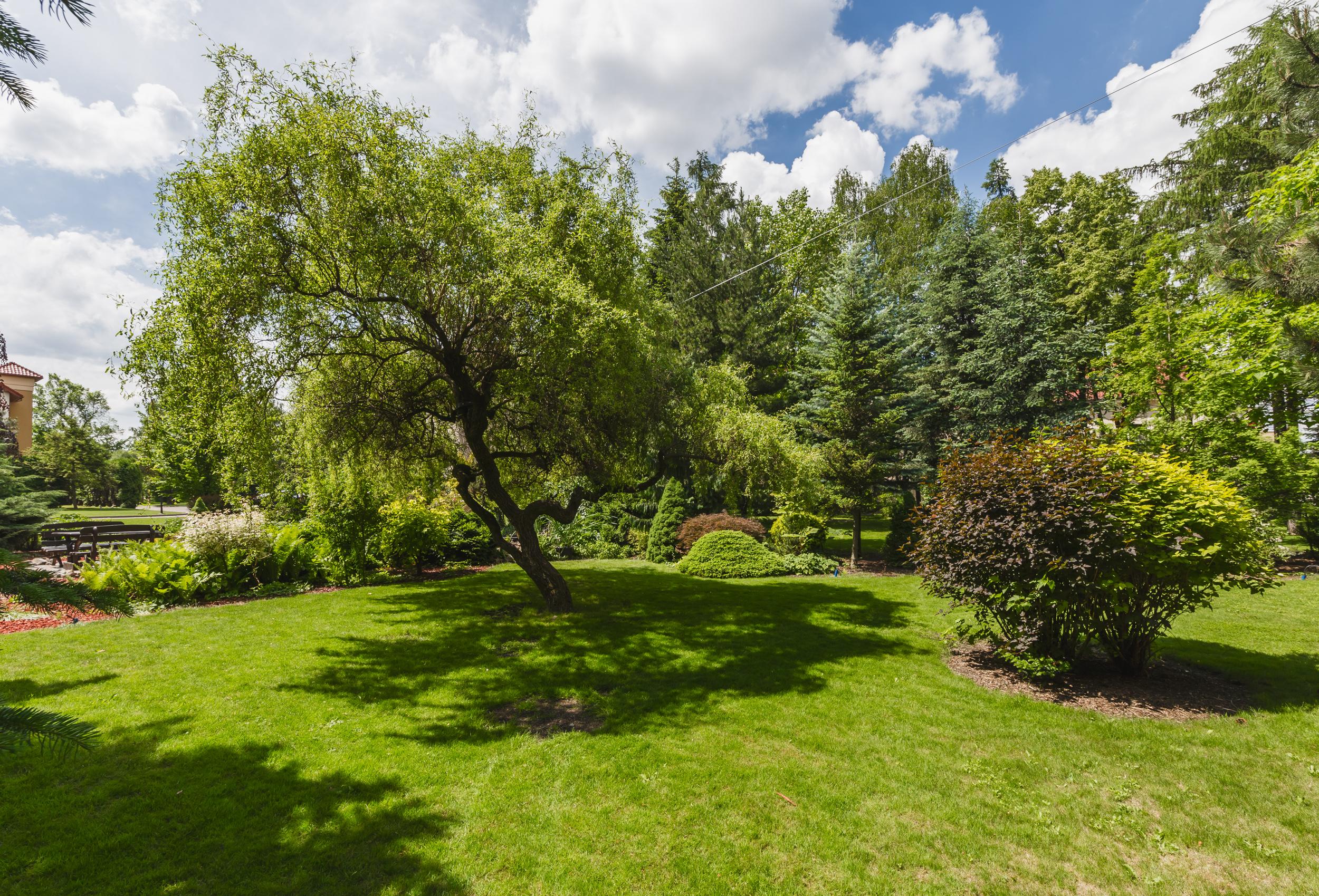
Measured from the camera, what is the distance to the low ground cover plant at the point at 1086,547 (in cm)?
592

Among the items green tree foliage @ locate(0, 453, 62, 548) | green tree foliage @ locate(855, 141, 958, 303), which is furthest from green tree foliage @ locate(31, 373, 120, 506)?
green tree foliage @ locate(855, 141, 958, 303)

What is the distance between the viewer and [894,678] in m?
6.82

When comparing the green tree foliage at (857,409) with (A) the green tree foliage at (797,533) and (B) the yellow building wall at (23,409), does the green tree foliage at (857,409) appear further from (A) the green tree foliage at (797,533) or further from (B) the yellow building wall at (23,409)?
(B) the yellow building wall at (23,409)

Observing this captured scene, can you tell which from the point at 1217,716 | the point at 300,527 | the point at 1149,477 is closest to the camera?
the point at 1217,716

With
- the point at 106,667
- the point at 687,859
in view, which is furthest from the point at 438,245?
the point at 687,859

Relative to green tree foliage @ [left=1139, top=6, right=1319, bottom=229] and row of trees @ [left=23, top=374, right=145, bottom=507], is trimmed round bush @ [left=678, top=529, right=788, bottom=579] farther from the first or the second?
row of trees @ [left=23, top=374, right=145, bottom=507]

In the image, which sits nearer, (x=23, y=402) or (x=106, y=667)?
(x=106, y=667)

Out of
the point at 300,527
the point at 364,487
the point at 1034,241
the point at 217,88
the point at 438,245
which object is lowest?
the point at 300,527

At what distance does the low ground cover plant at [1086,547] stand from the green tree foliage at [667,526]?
1015 centimetres

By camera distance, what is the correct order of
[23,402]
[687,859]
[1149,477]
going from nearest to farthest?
[687,859]
[1149,477]
[23,402]

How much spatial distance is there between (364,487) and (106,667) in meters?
5.26

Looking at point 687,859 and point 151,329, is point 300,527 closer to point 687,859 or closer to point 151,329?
point 151,329

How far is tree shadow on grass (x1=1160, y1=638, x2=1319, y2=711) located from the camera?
586cm

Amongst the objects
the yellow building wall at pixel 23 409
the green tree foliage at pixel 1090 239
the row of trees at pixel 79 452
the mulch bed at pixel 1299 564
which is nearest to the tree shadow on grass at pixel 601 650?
the mulch bed at pixel 1299 564
